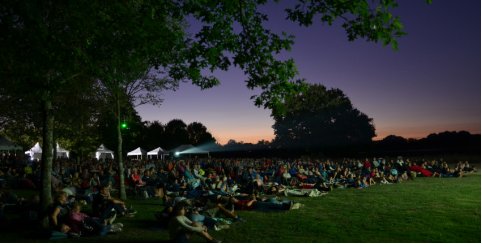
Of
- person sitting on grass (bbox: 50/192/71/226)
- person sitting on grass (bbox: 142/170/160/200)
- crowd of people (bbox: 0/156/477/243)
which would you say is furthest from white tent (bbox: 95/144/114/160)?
person sitting on grass (bbox: 50/192/71/226)

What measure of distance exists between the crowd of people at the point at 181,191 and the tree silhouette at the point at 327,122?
21.7 meters

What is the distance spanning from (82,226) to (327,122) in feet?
144

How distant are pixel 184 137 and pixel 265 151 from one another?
3363cm

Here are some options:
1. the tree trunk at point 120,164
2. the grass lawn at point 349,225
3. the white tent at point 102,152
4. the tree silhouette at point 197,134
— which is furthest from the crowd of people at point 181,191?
the tree silhouette at point 197,134

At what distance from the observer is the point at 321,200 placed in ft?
41.8

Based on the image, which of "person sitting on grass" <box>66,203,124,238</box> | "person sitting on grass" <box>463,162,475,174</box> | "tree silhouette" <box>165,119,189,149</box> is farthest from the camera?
"tree silhouette" <box>165,119,189,149</box>

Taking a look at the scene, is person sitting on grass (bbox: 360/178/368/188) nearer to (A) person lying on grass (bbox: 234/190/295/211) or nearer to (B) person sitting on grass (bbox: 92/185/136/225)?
(A) person lying on grass (bbox: 234/190/295/211)

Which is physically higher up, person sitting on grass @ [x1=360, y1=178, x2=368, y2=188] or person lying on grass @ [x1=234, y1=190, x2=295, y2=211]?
person lying on grass @ [x1=234, y1=190, x2=295, y2=211]

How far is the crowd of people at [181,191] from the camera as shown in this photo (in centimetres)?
739

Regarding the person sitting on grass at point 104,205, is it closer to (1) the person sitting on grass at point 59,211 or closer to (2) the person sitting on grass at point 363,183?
(1) the person sitting on grass at point 59,211

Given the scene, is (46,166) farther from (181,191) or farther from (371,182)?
(371,182)

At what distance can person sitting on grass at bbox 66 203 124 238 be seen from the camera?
23.8 feet

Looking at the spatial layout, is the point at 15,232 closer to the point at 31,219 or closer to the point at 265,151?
the point at 31,219

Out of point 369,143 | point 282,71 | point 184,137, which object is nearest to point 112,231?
point 282,71
